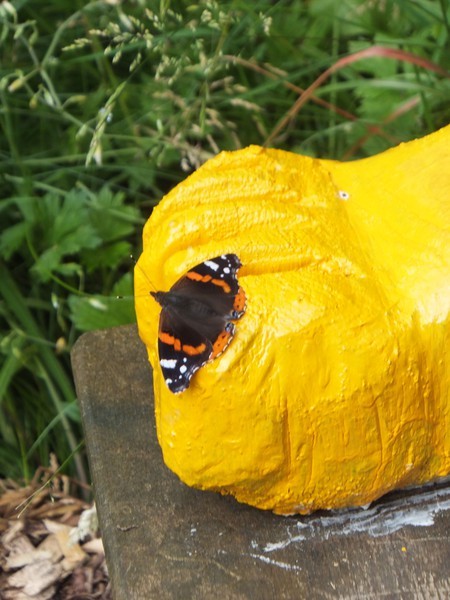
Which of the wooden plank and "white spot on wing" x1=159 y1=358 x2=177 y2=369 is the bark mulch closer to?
the wooden plank

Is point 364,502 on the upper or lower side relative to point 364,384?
lower

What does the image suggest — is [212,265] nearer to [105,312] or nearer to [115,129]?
[105,312]

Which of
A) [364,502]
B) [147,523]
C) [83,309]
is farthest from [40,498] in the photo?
[364,502]

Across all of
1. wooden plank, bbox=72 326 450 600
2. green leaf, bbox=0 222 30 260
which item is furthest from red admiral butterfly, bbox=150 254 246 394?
green leaf, bbox=0 222 30 260

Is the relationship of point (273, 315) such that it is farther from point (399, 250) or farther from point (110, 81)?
point (110, 81)

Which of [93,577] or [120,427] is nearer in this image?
[120,427]

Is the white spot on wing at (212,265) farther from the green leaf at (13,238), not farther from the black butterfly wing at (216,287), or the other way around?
the green leaf at (13,238)
